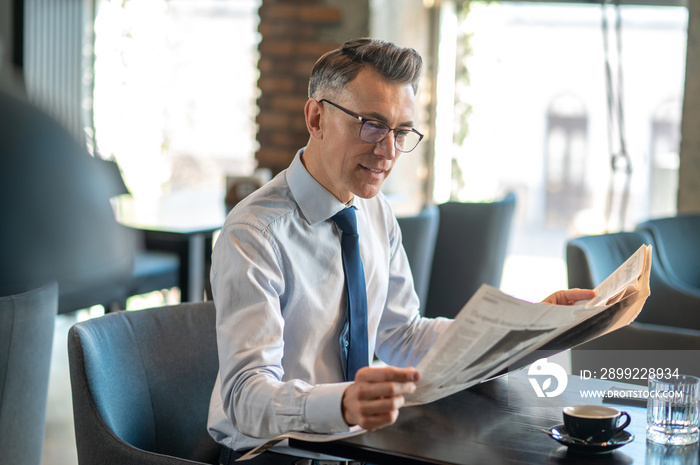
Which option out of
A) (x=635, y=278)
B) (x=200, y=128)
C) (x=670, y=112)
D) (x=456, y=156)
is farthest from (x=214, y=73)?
(x=635, y=278)

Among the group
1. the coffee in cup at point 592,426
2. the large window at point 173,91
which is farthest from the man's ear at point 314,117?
the large window at point 173,91

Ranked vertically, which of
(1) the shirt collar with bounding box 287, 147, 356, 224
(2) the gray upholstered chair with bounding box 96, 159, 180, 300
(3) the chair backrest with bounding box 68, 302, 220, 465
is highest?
(1) the shirt collar with bounding box 287, 147, 356, 224

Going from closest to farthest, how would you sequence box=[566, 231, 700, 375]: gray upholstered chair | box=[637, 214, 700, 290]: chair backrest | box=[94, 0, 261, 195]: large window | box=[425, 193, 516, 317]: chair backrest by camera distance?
box=[566, 231, 700, 375]: gray upholstered chair → box=[425, 193, 516, 317]: chair backrest → box=[637, 214, 700, 290]: chair backrest → box=[94, 0, 261, 195]: large window

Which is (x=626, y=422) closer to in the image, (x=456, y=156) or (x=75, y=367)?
(x=75, y=367)

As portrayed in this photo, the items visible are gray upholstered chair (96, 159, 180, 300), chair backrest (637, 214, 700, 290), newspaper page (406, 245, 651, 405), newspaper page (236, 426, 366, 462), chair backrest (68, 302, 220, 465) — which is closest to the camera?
newspaper page (406, 245, 651, 405)

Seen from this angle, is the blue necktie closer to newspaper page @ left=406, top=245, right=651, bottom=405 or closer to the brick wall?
newspaper page @ left=406, top=245, right=651, bottom=405

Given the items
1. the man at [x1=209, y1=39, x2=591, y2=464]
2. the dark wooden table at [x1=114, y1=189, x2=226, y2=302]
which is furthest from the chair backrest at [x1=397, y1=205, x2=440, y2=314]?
the man at [x1=209, y1=39, x2=591, y2=464]

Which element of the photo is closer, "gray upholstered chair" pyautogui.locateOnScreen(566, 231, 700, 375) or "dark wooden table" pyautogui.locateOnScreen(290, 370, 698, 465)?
"dark wooden table" pyautogui.locateOnScreen(290, 370, 698, 465)

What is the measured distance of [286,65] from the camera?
180 inches

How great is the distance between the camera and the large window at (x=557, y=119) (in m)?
4.46

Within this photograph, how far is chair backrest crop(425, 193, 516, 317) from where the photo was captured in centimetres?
293

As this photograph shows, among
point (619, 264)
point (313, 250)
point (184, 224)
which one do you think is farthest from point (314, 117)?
point (184, 224)

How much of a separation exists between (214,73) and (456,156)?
1.73m

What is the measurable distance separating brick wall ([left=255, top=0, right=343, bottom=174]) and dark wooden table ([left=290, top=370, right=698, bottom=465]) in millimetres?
3362
